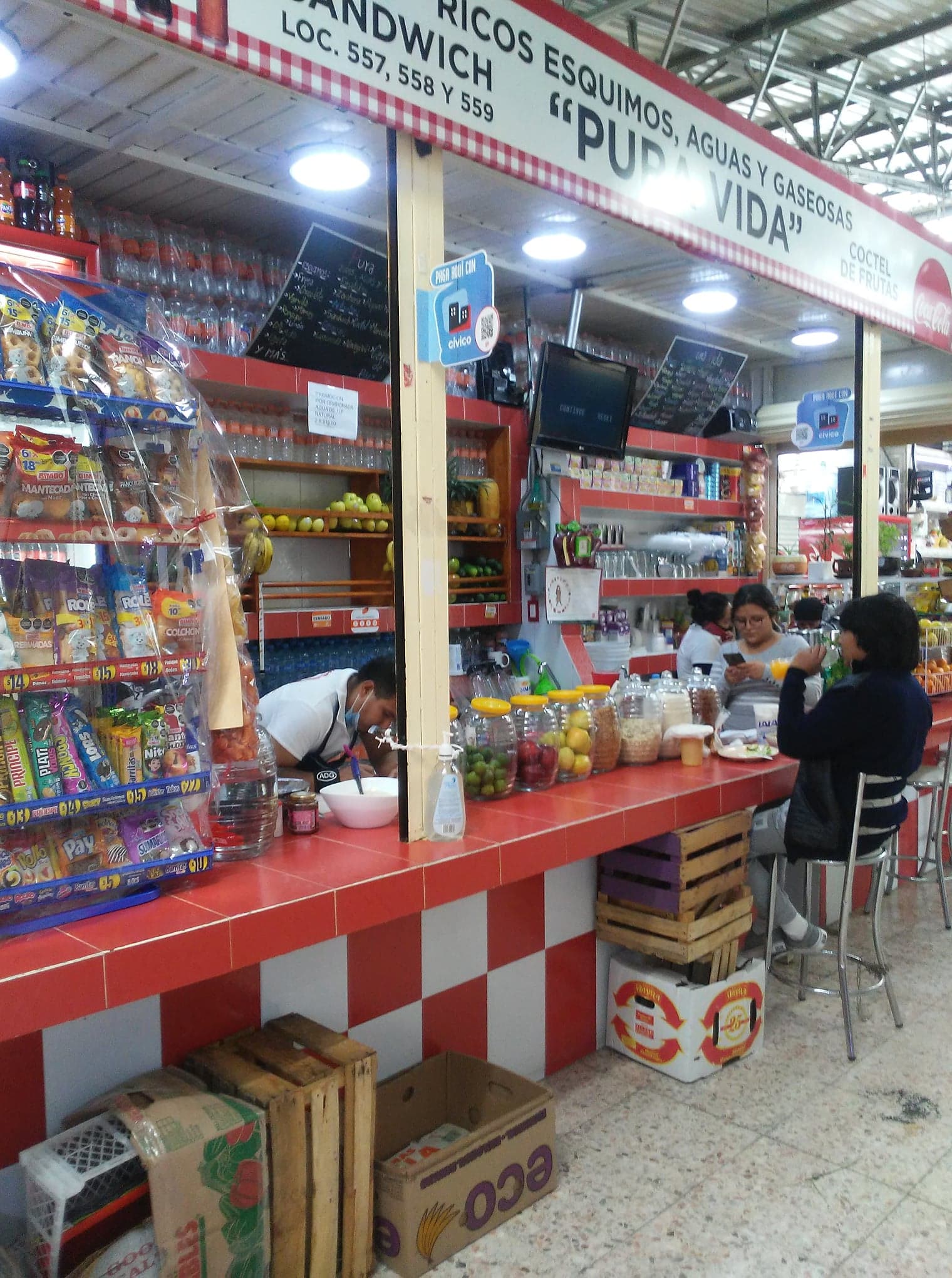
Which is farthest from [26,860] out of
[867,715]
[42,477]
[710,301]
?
[710,301]

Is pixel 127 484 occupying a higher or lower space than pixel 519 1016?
higher

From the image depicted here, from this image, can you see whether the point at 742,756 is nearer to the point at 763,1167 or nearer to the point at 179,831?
the point at 763,1167

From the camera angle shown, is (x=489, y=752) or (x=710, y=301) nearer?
(x=489, y=752)

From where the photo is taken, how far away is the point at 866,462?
489cm

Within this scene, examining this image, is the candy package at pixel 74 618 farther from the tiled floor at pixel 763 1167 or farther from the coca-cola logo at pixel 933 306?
the coca-cola logo at pixel 933 306

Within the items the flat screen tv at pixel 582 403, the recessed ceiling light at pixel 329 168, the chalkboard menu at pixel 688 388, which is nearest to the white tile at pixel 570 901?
the recessed ceiling light at pixel 329 168

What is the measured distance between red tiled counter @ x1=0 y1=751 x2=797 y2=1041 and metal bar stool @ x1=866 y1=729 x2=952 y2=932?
194cm

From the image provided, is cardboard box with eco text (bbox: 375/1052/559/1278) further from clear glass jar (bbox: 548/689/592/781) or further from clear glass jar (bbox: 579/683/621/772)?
clear glass jar (bbox: 579/683/621/772)

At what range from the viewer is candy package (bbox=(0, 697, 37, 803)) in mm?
1984

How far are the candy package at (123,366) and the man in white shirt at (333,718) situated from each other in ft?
4.78

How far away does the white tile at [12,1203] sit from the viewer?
2119 millimetres

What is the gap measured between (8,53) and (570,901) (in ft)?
10.8

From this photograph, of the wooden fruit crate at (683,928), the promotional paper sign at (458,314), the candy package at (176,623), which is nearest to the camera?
the candy package at (176,623)

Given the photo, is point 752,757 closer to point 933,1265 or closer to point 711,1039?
point 711,1039
